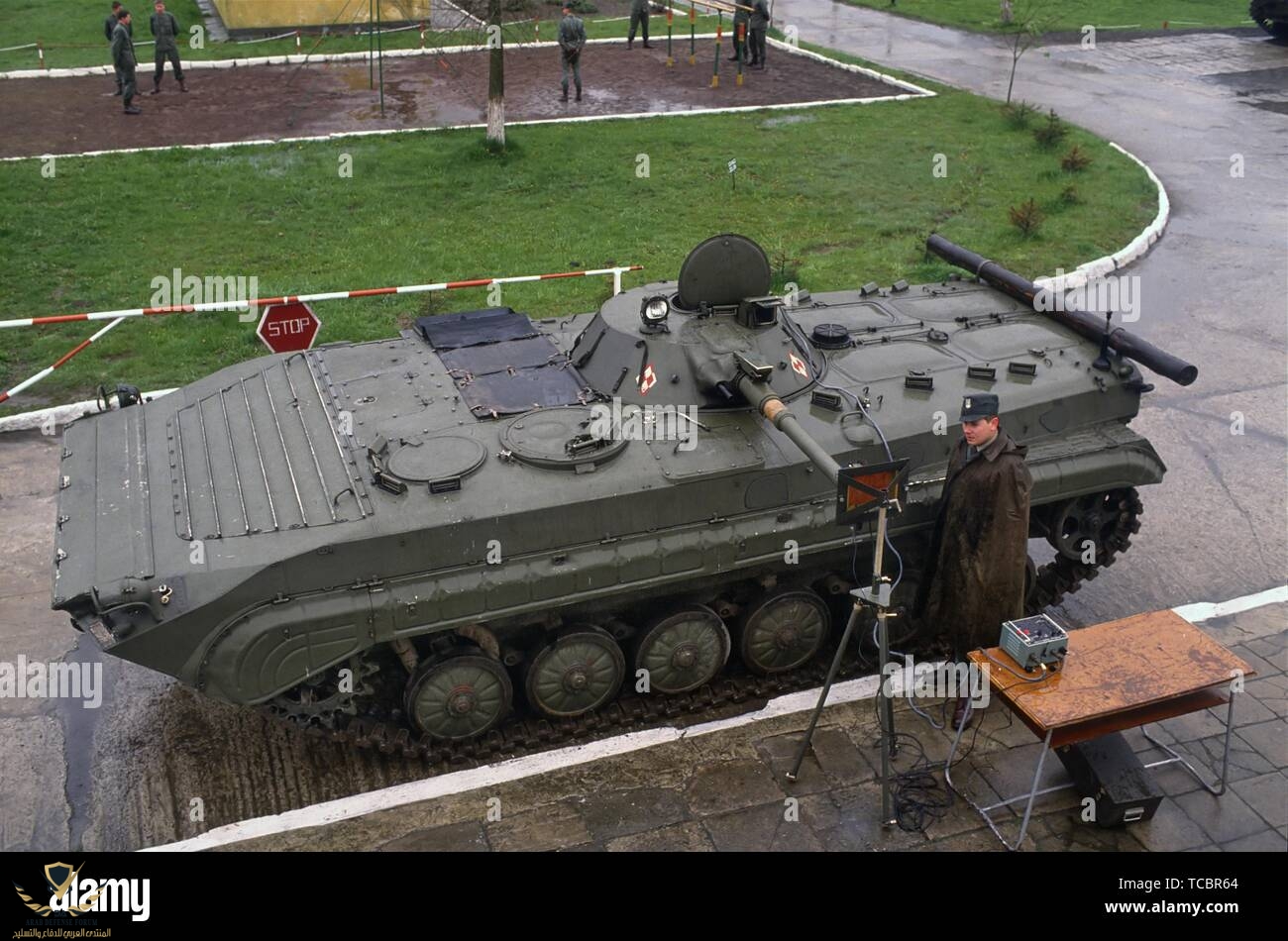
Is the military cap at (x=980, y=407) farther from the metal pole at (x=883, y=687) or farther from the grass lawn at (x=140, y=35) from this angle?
the grass lawn at (x=140, y=35)

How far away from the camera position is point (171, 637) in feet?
21.6

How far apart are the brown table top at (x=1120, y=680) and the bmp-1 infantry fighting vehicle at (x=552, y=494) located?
1.48 meters

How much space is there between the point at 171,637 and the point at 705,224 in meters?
11.6

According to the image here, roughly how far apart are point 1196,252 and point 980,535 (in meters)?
10.9

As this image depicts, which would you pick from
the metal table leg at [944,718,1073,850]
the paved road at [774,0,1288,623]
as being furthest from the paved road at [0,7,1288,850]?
the metal table leg at [944,718,1073,850]

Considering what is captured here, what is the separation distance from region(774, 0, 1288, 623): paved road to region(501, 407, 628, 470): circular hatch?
4.31 m

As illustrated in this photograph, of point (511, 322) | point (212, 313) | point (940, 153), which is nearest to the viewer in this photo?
point (511, 322)

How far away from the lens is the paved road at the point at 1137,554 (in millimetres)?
7473

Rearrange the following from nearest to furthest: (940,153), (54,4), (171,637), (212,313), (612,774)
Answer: (171,637) → (612,774) → (212,313) → (940,153) → (54,4)

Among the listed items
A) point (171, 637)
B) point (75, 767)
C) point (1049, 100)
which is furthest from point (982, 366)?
point (1049, 100)

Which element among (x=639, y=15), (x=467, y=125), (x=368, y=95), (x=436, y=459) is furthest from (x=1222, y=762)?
(x=639, y=15)

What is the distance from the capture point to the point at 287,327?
1077 cm

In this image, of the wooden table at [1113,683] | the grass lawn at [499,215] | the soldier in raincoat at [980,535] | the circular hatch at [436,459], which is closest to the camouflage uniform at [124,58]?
the grass lawn at [499,215]

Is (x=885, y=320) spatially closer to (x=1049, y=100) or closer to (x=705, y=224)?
(x=705, y=224)
